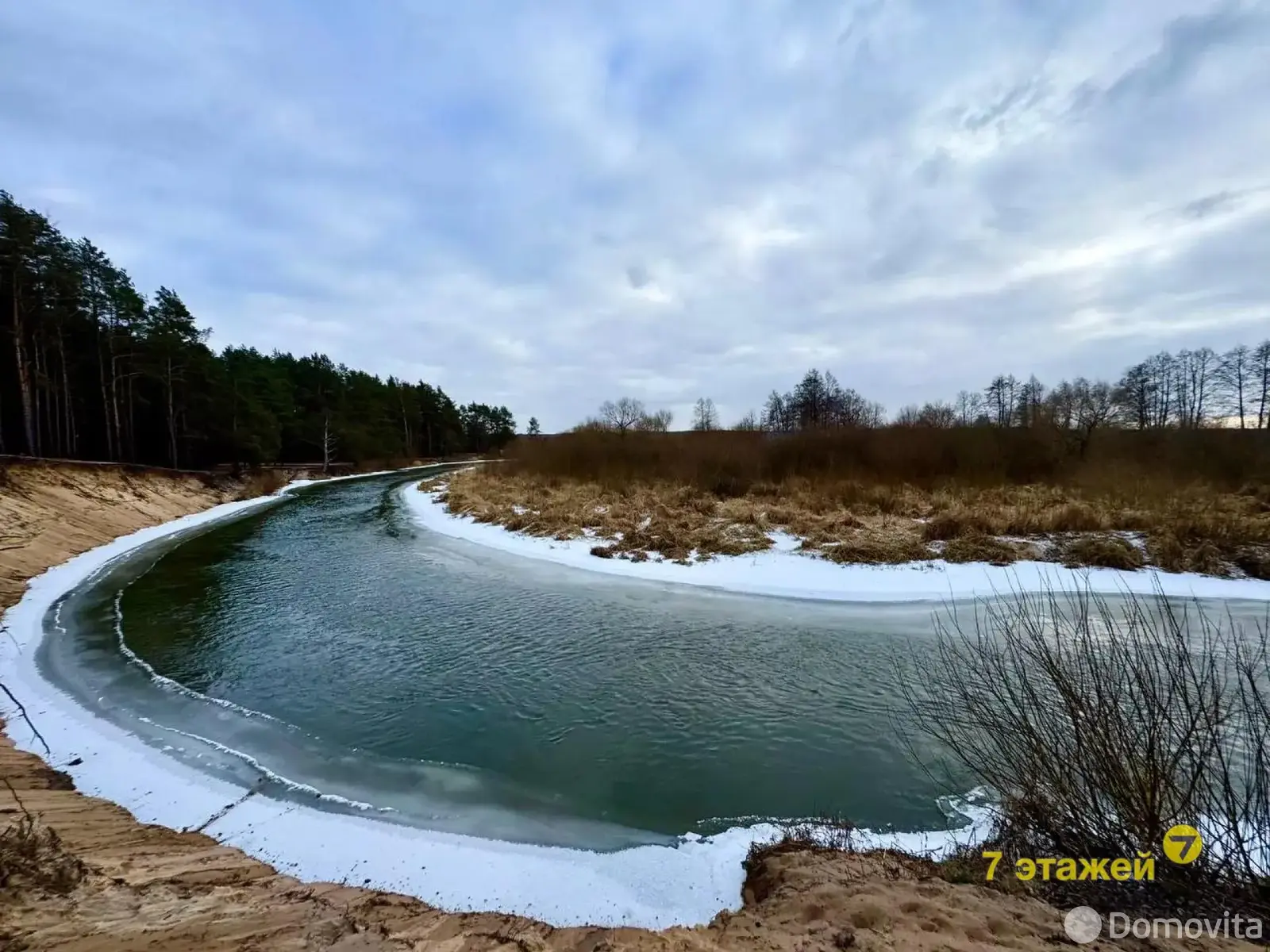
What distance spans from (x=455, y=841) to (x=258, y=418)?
3656 centimetres

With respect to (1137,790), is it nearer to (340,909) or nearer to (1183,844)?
(1183,844)

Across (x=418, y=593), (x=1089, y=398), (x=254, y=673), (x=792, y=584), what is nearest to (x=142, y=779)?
(x=254, y=673)

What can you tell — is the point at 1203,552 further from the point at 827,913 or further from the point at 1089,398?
the point at 1089,398

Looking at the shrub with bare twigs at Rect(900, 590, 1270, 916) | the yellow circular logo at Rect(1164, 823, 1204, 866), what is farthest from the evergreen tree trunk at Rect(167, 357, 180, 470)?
the yellow circular logo at Rect(1164, 823, 1204, 866)

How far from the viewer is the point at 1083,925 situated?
227 centimetres

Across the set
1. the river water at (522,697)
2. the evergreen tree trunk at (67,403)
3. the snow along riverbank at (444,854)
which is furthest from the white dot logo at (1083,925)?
the evergreen tree trunk at (67,403)

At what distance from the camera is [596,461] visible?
2588cm

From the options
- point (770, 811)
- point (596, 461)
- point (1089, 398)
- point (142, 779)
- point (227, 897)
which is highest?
point (1089, 398)

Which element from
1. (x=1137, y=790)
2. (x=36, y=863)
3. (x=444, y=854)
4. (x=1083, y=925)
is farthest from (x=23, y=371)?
(x=1137, y=790)

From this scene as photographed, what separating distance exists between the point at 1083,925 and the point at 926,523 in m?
12.9

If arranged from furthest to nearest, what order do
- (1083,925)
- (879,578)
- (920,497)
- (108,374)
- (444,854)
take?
(108,374)
(920,497)
(879,578)
(444,854)
(1083,925)

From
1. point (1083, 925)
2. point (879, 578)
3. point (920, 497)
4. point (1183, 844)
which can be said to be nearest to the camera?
point (1083, 925)

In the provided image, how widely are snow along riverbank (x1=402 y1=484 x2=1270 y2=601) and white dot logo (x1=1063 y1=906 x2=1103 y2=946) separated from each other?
23.4 ft

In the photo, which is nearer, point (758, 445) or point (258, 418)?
point (758, 445)
